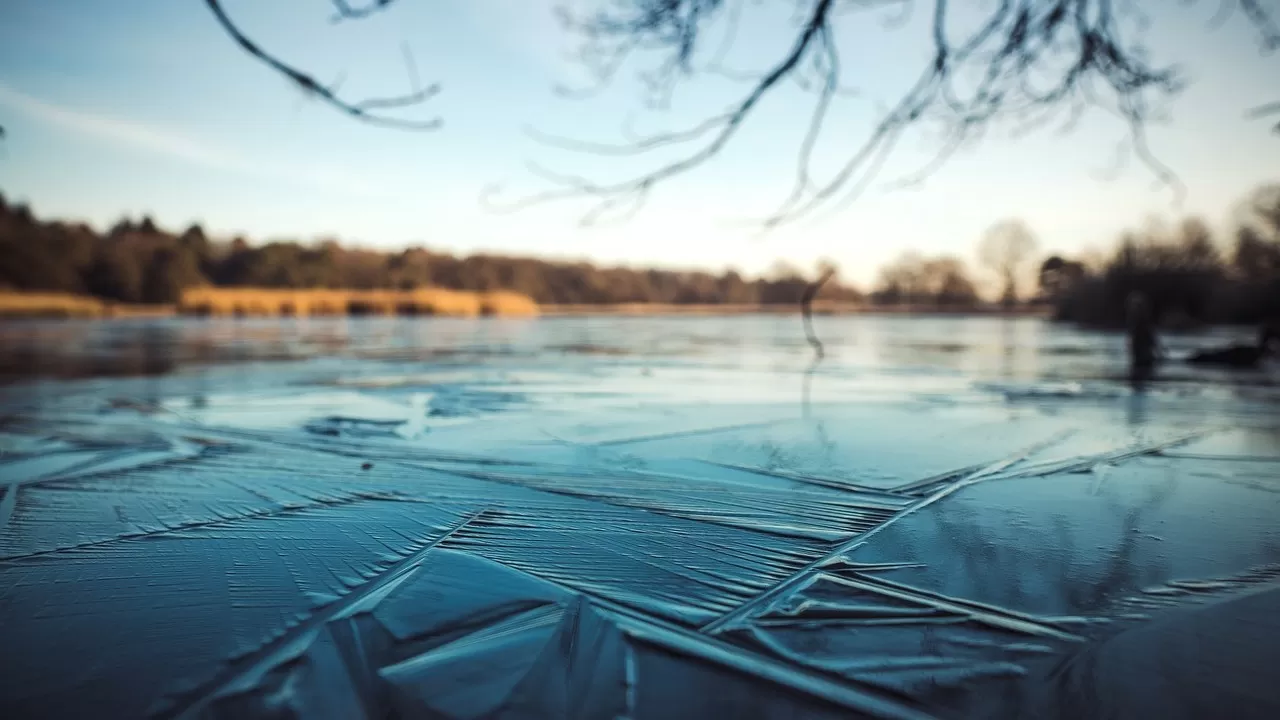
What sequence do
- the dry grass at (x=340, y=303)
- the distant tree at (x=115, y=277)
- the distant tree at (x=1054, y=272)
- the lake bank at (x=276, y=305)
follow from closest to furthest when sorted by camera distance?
1. the lake bank at (x=276, y=305)
2. the dry grass at (x=340, y=303)
3. the distant tree at (x=1054, y=272)
4. the distant tree at (x=115, y=277)

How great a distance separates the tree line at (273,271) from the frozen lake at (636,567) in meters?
15.2

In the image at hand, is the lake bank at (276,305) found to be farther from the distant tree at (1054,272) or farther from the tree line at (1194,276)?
the tree line at (1194,276)

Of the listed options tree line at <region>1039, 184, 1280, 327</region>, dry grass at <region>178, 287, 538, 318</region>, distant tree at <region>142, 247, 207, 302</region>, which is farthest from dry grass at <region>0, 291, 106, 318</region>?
tree line at <region>1039, 184, 1280, 327</region>

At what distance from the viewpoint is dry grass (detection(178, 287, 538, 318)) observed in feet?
105

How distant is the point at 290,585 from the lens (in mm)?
1494

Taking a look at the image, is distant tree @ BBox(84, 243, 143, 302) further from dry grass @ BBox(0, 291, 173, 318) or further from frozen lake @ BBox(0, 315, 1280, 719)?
frozen lake @ BBox(0, 315, 1280, 719)

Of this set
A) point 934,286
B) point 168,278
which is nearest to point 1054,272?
→ point 934,286

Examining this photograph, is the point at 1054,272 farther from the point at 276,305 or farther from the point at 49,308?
the point at 49,308

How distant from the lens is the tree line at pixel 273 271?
38000 mm

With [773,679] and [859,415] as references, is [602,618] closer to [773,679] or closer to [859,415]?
[773,679]

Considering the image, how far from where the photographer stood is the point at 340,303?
3456 centimetres

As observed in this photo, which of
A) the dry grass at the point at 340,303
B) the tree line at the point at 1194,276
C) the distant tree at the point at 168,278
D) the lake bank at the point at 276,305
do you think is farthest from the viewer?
the distant tree at the point at 168,278

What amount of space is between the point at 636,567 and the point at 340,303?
3680cm

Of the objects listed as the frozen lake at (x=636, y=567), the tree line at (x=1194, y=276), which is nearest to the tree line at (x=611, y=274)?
the tree line at (x=1194, y=276)
